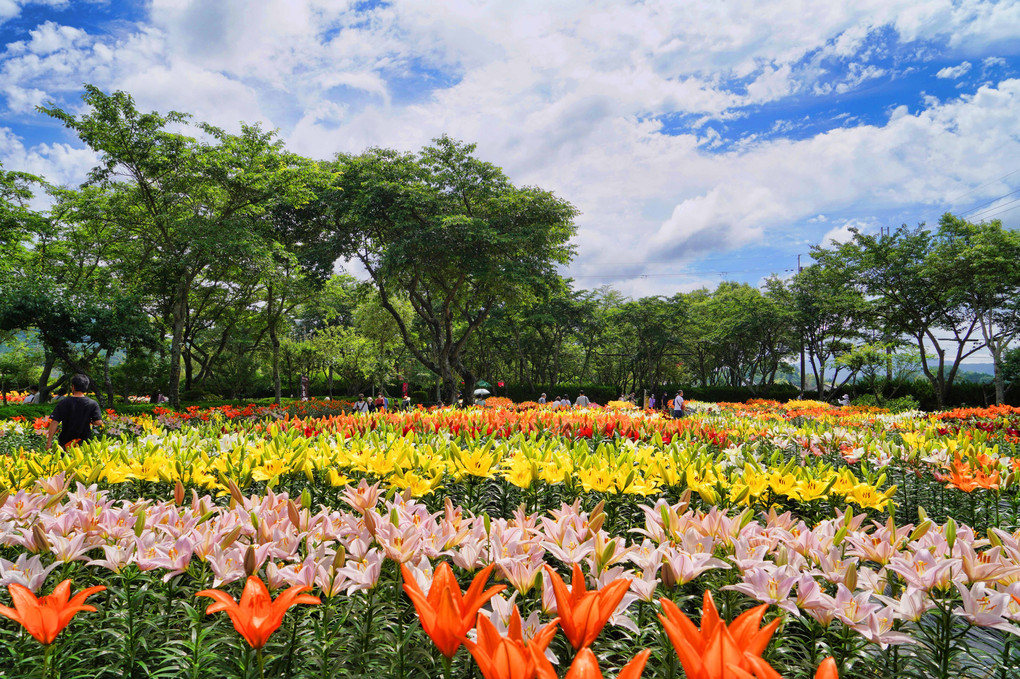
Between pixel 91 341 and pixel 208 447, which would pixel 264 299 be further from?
pixel 208 447

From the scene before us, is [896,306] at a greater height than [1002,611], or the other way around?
[896,306]

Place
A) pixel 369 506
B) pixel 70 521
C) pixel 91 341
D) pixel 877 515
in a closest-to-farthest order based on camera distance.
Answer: pixel 70 521 < pixel 369 506 < pixel 877 515 < pixel 91 341

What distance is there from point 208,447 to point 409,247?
14255 millimetres

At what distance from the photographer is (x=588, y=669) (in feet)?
3.13

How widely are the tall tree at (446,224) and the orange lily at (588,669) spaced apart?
1646 cm

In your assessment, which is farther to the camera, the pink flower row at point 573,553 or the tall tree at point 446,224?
the tall tree at point 446,224

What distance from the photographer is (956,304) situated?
21734 mm

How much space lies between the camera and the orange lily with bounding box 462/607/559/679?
0.96 meters

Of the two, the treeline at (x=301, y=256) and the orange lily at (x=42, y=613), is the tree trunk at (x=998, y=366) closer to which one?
the treeline at (x=301, y=256)

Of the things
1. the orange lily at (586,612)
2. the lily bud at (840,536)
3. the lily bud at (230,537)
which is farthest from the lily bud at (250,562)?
the lily bud at (840,536)

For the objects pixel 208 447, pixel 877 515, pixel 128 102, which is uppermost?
pixel 128 102

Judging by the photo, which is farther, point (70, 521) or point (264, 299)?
point (264, 299)

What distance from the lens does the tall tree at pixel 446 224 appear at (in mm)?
17922

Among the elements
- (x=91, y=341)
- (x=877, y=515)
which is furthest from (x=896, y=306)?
(x=91, y=341)
